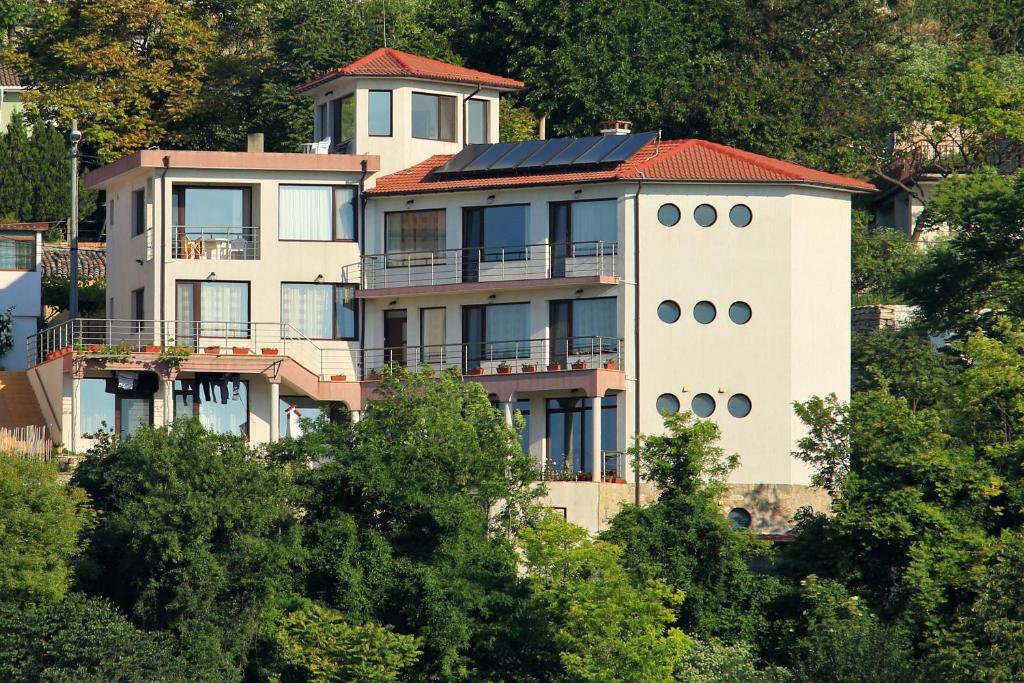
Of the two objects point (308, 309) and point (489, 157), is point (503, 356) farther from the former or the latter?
point (489, 157)

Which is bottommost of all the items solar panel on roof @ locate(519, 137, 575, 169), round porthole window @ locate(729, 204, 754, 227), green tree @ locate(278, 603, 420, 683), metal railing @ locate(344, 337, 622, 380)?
green tree @ locate(278, 603, 420, 683)

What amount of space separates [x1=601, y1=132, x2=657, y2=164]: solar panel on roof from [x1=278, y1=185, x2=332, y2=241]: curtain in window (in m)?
7.45

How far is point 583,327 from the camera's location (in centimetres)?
5781

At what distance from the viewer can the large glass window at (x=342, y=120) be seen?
202 ft

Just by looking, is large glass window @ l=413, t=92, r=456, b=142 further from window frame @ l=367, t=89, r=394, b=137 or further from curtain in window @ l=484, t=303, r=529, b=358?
curtain in window @ l=484, t=303, r=529, b=358

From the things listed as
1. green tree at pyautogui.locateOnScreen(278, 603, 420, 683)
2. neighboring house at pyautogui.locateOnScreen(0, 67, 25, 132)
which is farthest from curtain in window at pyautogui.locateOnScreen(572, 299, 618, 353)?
neighboring house at pyautogui.locateOnScreen(0, 67, 25, 132)

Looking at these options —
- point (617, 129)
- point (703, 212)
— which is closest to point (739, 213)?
point (703, 212)

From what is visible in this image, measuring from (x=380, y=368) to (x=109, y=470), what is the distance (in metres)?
11.0

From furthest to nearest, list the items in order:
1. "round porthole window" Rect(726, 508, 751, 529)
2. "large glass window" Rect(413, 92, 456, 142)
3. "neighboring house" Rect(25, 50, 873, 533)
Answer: "large glass window" Rect(413, 92, 456, 142) → "neighboring house" Rect(25, 50, 873, 533) → "round porthole window" Rect(726, 508, 751, 529)

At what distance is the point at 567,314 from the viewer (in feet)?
190

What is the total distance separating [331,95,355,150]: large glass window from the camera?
2422 inches

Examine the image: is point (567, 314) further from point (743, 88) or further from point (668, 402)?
point (743, 88)

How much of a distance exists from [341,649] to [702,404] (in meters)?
13.5

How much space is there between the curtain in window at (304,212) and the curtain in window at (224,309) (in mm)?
1901
